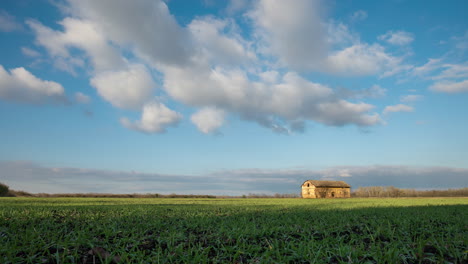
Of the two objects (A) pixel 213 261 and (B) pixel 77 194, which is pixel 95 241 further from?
(B) pixel 77 194

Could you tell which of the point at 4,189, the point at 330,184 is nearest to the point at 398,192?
the point at 330,184

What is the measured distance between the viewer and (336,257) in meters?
3.35

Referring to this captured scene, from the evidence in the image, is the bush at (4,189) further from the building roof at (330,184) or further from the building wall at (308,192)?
the building roof at (330,184)

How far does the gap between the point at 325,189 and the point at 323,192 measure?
3.32ft

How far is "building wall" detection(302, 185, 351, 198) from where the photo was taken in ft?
A: 218

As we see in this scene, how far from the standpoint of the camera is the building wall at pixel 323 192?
66.5 meters

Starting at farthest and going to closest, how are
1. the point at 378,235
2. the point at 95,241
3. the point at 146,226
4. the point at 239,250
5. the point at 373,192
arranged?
the point at 373,192
the point at 146,226
the point at 378,235
the point at 95,241
the point at 239,250

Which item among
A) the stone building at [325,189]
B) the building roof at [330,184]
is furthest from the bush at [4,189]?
the building roof at [330,184]

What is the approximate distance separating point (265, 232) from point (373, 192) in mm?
75743

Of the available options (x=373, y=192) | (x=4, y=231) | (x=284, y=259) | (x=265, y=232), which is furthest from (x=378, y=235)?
(x=373, y=192)

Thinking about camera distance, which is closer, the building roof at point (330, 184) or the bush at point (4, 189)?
the bush at point (4, 189)

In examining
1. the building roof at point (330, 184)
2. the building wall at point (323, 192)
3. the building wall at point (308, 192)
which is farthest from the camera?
the building roof at point (330, 184)

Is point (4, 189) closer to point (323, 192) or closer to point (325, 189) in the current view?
point (323, 192)

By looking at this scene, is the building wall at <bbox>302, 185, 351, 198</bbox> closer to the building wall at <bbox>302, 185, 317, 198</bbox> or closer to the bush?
the building wall at <bbox>302, 185, 317, 198</bbox>
